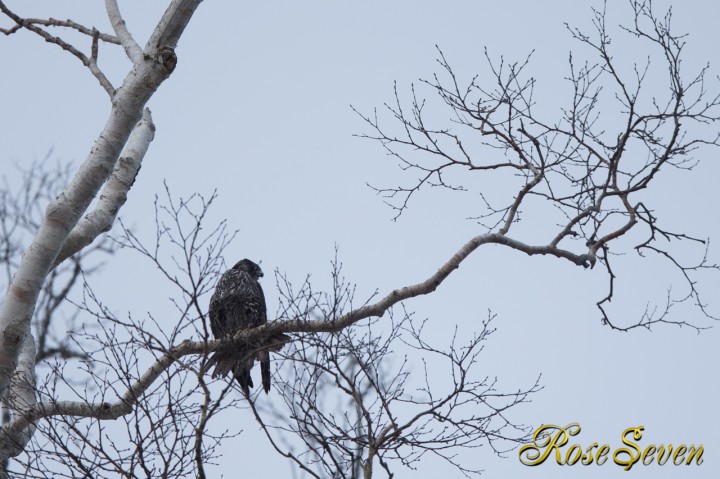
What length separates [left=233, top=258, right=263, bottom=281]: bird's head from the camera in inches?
318

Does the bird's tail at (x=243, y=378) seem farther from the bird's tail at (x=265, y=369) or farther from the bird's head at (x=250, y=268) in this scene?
the bird's head at (x=250, y=268)

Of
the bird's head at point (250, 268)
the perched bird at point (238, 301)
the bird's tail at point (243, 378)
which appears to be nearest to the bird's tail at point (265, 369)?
the bird's tail at point (243, 378)

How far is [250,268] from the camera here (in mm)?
8117

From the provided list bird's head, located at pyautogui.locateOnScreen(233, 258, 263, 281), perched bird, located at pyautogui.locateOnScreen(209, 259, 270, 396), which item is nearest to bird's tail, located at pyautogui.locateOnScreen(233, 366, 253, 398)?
perched bird, located at pyautogui.locateOnScreen(209, 259, 270, 396)

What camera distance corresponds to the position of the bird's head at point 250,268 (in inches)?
318

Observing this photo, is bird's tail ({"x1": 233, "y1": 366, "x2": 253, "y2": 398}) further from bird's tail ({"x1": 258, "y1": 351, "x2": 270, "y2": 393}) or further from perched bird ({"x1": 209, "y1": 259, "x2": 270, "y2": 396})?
perched bird ({"x1": 209, "y1": 259, "x2": 270, "y2": 396})

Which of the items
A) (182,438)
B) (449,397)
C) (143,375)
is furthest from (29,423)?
(449,397)

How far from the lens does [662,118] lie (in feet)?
18.1

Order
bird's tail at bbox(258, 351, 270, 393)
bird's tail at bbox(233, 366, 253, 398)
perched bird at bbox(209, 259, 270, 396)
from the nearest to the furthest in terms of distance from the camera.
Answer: bird's tail at bbox(233, 366, 253, 398)
bird's tail at bbox(258, 351, 270, 393)
perched bird at bbox(209, 259, 270, 396)

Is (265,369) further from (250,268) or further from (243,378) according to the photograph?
(250,268)

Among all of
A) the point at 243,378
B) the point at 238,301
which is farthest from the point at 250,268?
the point at 243,378

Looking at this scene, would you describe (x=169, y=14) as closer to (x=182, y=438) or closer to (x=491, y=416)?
(x=182, y=438)

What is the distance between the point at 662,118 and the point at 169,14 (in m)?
3.17

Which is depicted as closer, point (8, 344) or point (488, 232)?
point (8, 344)
